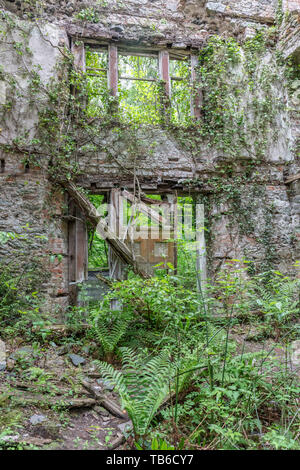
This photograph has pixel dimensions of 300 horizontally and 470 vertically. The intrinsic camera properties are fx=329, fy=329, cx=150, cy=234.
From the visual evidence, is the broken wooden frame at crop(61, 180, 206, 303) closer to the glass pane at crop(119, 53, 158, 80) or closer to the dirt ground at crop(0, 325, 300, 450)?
the dirt ground at crop(0, 325, 300, 450)

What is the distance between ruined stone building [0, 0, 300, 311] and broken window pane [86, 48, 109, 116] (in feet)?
0.14

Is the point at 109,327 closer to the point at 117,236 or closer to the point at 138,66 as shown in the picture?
the point at 117,236

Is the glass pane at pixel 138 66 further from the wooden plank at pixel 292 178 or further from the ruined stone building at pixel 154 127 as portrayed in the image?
the wooden plank at pixel 292 178

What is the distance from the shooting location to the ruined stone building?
5773 millimetres

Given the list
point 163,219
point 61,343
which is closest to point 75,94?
point 163,219

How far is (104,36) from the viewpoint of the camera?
6402 millimetres

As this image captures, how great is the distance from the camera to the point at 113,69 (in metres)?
6.46

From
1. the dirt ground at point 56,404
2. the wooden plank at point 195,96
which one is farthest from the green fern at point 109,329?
the wooden plank at point 195,96

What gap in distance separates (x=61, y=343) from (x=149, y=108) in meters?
4.62

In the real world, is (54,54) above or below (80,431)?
above

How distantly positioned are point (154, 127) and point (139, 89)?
951 mm

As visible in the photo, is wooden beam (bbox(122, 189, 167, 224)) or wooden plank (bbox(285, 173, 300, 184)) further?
wooden plank (bbox(285, 173, 300, 184))

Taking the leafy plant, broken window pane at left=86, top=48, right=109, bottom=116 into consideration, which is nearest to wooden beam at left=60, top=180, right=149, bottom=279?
the leafy plant

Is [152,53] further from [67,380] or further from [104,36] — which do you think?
[67,380]
